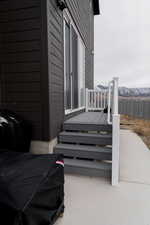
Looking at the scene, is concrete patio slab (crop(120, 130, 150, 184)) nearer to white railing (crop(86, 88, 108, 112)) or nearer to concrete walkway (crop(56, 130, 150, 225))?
concrete walkway (crop(56, 130, 150, 225))

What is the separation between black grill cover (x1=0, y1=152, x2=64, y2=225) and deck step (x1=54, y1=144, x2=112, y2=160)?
104cm

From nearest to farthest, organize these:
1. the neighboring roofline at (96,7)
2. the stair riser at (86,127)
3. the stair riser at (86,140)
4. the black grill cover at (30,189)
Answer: the black grill cover at (30,189) → the stair riser at (86,140) → the stair riser at (86,127) → the neighboring roofline at (96,7)

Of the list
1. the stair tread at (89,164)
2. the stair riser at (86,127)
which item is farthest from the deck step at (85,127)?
the stair tread at (89,164)

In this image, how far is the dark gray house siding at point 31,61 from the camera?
93.7 inches

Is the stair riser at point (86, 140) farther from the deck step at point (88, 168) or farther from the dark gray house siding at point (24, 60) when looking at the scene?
the dark gray house siding at point (24, 60)

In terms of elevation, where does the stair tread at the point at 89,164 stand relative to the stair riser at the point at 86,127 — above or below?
below

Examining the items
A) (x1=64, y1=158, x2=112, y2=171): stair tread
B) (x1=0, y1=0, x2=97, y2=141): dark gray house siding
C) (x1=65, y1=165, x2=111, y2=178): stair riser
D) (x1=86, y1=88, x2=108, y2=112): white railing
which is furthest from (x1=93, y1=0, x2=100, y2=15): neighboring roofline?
(x1=65, y1=165, x2=111, y2=178): stair riser

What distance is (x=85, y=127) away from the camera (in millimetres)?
2957

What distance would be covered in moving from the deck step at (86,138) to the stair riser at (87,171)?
0.54 m

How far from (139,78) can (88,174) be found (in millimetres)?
19314

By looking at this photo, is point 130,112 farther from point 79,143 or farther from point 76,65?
point 79,143

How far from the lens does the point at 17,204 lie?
947 mm

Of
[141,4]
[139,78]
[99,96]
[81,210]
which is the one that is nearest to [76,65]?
[99,96]

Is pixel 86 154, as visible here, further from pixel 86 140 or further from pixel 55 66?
pixel 55 66
